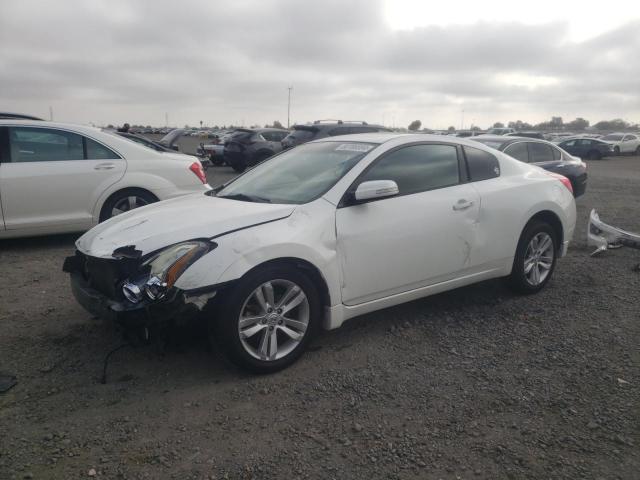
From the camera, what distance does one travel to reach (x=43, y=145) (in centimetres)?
650

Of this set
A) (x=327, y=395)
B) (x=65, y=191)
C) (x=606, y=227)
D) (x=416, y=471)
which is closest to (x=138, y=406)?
(x=327, y=395)

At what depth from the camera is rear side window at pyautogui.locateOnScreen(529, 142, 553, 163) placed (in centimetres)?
1015

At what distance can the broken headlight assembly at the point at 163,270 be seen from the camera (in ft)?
10.2

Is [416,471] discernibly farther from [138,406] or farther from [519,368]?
[138,406]

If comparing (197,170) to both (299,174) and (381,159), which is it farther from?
(381,159)

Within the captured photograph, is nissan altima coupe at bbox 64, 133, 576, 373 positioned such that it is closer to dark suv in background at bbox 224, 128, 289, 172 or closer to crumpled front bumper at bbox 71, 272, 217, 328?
crumpled front bumper at bbox 71, 272, 217, 328

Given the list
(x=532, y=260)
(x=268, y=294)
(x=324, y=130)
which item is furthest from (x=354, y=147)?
(x=324, y=130)

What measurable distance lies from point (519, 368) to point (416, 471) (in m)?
1.38

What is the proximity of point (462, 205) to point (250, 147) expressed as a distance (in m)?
13.8

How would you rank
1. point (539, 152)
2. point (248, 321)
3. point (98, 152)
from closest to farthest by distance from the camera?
point (248, 321), point (98, 152), point (539, 152)

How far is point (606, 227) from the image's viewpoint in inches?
264

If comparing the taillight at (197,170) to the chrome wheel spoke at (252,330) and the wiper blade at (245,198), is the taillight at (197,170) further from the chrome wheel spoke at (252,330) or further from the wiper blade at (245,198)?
the chrome wheel spoke at (252,330)

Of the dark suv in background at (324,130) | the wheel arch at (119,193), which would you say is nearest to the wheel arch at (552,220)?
the wheel arch at (119,193)

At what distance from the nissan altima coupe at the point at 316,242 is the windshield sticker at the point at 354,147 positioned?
0.07 ft
